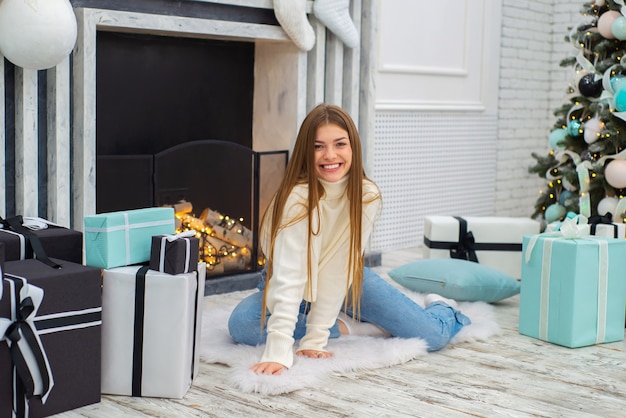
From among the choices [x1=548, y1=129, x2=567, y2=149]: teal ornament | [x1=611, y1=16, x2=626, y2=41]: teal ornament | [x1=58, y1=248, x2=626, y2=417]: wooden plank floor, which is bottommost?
[x1=58, y1=248, x2=626, y2=417]: wooden plank floor

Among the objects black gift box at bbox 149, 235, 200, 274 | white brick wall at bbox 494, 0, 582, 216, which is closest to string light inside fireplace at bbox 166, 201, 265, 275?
black gift box at bbox 149, 235, 200, 274

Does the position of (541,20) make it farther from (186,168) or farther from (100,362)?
(100,362)

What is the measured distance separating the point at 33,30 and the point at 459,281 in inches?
71.2

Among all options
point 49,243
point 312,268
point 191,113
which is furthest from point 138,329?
point 191,113

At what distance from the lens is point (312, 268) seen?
2.55 m

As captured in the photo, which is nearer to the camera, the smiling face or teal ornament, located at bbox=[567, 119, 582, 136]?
the smiling face

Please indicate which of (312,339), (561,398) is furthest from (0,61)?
(561,398)

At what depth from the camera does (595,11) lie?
393cm

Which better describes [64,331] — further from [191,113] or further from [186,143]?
[191,113]

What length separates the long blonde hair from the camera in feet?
8.27

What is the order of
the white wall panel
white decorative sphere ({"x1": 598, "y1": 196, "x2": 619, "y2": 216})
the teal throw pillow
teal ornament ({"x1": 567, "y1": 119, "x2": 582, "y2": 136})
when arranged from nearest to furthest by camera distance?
the teal throw pillow < white decorative sphere ({"x1": 598, "y1": 196, "x2": 619, "y2": 216}) < teal ornament ({"x1": 567, "y1": 119, "x2": 582, "y2": 136}) < the white wall panel

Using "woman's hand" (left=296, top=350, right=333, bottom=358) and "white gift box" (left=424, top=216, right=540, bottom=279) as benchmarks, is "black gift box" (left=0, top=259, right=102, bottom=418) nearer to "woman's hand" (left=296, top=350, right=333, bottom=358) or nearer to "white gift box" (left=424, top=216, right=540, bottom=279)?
"woman's hand" (left=296, top=350, right=333, bottom=358)

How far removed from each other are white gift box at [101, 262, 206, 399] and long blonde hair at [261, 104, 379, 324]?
34 centimetres

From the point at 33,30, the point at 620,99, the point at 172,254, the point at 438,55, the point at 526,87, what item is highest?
the point at 438,55
